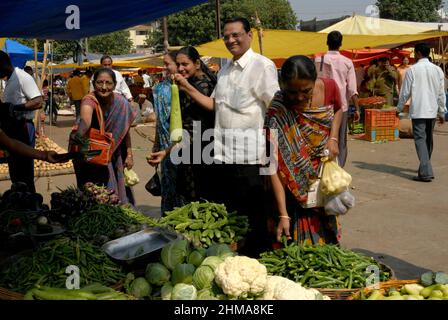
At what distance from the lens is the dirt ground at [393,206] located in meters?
5.21

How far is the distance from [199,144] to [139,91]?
70.8ft

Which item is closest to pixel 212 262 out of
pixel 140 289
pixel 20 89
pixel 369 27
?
pixel 140 289

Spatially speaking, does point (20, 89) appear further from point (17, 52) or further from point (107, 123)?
point (17, 52)

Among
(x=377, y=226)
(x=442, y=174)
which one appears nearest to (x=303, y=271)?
(x=377, y=226)

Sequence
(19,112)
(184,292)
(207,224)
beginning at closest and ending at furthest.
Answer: (184,292) < (207,224) < (19,112)

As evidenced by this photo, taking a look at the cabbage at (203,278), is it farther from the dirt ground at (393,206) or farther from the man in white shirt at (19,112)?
the man in white shirt at (19,112)

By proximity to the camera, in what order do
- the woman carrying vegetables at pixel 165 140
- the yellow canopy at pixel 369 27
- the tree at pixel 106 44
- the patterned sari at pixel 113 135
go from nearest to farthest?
the woman carrying vegetables at pixel 165 140, the patterned sari at pixel 113 135, the yellow canopy at pixel 369 27, the tree at pixel 106 44

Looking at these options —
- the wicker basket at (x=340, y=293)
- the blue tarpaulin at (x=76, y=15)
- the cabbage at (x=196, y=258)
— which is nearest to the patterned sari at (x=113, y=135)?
the blue tarpaulin at (x=76, y=15)

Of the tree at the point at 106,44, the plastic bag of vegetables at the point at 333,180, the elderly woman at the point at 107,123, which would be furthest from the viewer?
the tree at the point at 106,44

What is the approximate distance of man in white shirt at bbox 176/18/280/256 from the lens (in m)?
4.30

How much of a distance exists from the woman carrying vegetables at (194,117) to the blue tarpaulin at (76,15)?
47cm

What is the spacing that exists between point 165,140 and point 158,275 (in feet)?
7.06

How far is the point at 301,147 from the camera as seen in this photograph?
3.54m
